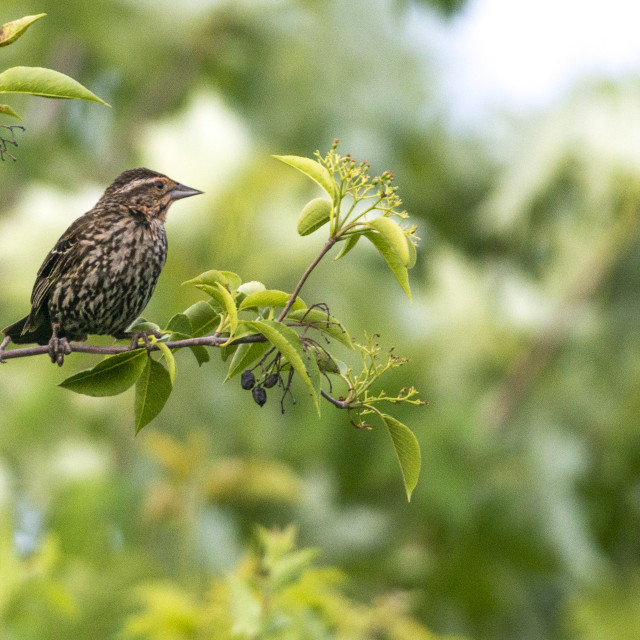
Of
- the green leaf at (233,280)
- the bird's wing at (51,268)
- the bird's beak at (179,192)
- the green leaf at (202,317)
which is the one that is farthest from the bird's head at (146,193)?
the green leaf at (233,280)

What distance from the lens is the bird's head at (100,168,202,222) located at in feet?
10.8

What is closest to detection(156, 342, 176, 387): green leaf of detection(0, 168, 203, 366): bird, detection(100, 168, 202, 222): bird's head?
detection(0, 168, 203, 366): bird

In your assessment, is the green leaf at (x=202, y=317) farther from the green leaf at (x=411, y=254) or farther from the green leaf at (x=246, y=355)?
the green leaf at (x=411, y=254)

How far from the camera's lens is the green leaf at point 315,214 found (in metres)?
1.96

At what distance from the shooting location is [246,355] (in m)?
2.15

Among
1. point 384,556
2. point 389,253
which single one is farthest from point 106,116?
point 389,253

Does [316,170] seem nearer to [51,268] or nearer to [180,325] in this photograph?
[180,325]

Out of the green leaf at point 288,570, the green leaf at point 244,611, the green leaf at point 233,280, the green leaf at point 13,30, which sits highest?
the green leaf at point 13,30

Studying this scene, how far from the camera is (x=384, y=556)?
860 centimetres

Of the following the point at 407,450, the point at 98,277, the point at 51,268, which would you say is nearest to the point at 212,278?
the point at 407,450

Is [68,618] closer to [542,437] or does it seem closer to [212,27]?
[542,437]

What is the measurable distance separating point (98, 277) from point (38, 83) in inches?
47.1

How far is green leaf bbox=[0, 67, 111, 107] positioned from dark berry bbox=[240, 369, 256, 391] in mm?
645

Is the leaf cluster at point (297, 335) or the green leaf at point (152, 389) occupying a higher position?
the leaf cluster at point (297, 335)
